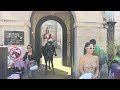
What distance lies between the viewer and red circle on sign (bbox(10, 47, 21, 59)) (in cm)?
799

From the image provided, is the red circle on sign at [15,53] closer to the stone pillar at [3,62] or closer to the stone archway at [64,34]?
the stone pillar at [3,62]

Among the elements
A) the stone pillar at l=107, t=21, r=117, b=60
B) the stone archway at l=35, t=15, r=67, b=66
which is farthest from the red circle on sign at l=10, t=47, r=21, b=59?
the stone pillar at l=107, t=21, r=117, b=60

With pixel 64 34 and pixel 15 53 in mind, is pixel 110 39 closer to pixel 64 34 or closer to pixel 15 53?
pixel 15 53

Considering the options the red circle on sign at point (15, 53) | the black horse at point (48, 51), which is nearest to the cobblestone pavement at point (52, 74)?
the black horse at point (48, 51)

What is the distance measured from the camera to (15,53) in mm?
8062

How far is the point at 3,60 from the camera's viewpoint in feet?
25.5

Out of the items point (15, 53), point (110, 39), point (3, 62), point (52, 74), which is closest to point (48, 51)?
point (52, 74)

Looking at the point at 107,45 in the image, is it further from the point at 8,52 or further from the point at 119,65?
the point at 8,52

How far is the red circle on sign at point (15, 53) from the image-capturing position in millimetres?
7991
